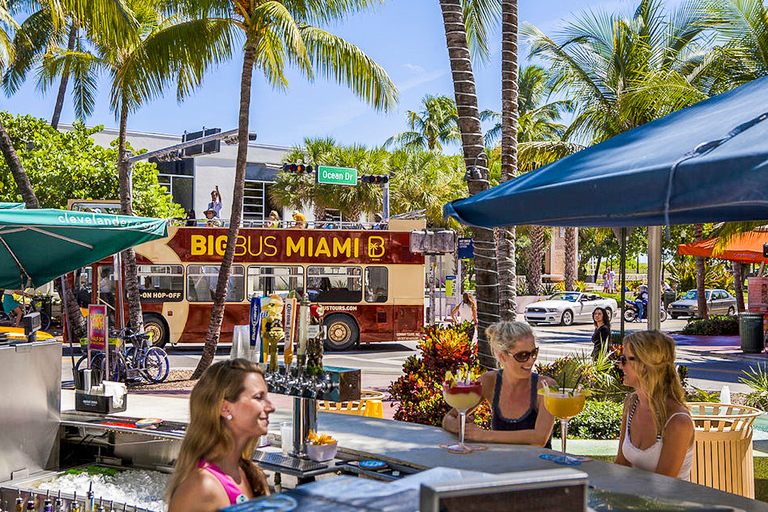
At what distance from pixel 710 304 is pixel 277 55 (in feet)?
94.4

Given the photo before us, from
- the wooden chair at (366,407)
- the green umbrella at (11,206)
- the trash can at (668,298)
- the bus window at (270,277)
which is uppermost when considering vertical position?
the green umbrella at (11,206)

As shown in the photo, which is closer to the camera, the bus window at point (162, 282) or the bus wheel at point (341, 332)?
the bus window at point (162, 282)

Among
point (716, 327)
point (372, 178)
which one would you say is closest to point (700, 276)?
point (716, 327)

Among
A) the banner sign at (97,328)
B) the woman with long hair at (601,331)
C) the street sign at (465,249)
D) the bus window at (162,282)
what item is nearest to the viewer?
the banner sign at (97,328)

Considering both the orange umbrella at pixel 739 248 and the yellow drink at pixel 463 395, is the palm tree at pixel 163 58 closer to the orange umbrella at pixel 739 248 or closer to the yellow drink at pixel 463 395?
the yellow drink at pixel 463 395

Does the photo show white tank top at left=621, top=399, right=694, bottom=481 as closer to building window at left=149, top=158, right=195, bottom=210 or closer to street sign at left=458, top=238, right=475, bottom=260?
street sign at left=458, top=238, right=475, bottom=260

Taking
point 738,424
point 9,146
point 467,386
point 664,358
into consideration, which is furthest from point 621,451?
point 9,146

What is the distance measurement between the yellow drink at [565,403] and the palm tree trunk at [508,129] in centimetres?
489

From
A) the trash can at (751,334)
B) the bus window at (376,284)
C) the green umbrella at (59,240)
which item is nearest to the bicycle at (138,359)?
the bus window at (376,284)

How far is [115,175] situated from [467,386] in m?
24.2

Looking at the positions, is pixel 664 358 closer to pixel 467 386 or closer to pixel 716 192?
pixel 467 386

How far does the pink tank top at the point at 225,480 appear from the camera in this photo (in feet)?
8.20

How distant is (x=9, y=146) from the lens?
14.8 m

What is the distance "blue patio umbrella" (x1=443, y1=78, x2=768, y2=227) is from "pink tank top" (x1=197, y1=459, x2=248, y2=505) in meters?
1.67
